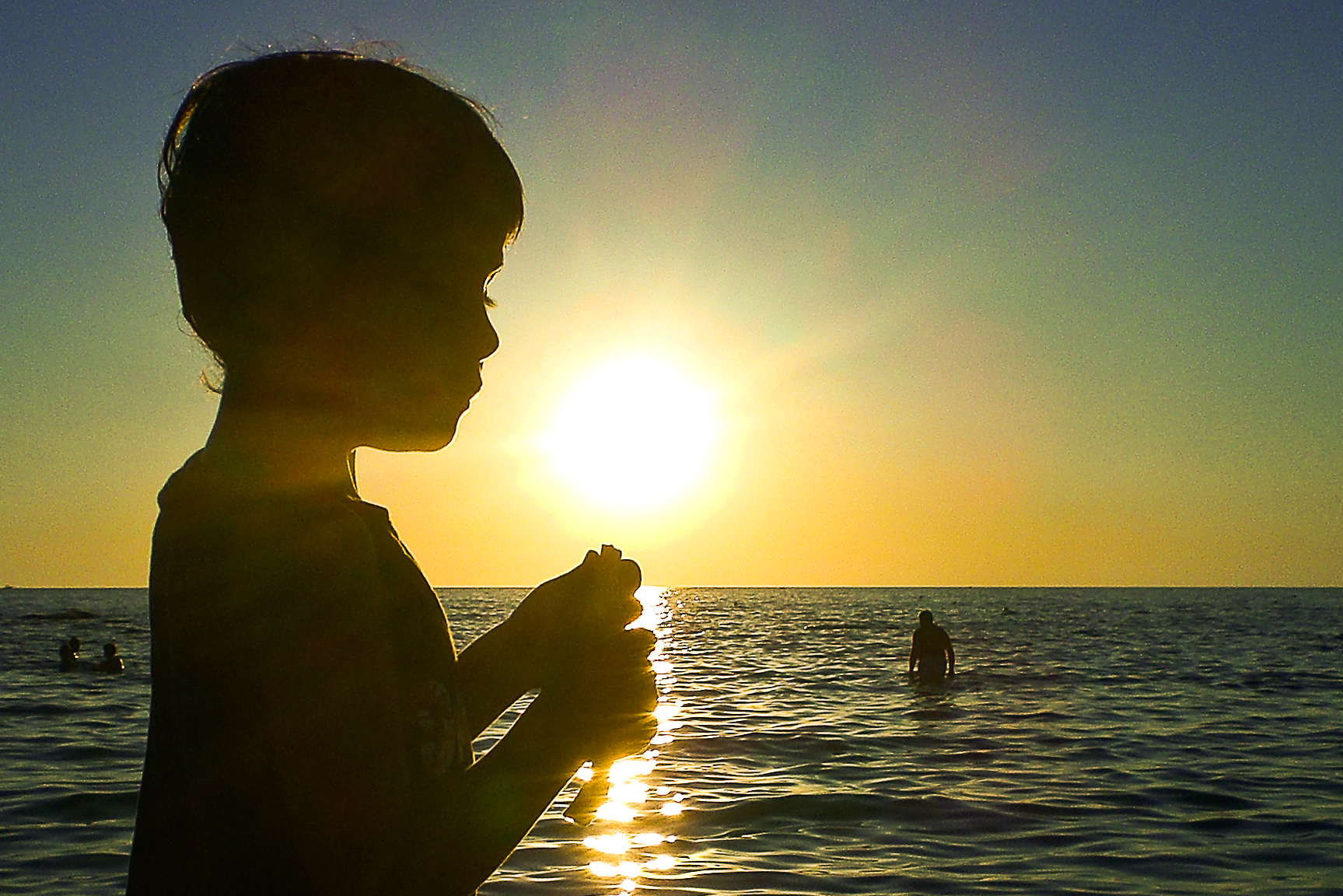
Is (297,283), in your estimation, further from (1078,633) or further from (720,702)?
(1078,633)

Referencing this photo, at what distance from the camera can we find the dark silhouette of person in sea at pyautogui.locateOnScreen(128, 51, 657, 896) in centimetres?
123

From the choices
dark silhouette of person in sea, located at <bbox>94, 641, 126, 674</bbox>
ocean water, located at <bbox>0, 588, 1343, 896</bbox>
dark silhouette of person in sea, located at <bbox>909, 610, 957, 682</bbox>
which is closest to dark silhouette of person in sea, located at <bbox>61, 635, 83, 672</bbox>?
dark silhouette of person in sea, located at <bbox>94, 641, 126, 674</bbox>

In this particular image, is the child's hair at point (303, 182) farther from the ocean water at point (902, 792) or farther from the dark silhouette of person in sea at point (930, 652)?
the dark silhouette of person in sea at point (930, 652)

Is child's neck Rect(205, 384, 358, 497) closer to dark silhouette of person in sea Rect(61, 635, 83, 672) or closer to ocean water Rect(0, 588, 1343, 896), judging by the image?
ocean water Rect(0, 588, 1343, 896)

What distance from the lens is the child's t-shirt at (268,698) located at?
A: 47.8 inches

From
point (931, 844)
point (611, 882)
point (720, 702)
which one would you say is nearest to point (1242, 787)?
point (931, 844)

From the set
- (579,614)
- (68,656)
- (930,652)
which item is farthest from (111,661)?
(579,614)

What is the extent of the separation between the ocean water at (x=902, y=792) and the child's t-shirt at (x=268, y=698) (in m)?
6.41

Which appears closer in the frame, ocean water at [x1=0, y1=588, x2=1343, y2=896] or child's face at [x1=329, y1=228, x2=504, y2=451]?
child's face at [x1=329, y1=228, x2=504, y2=451]

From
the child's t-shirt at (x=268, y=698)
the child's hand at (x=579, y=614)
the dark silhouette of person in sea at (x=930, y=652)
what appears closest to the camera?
the child's t-shirt at (x=268, y=698)

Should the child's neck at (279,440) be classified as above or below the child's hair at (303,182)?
below

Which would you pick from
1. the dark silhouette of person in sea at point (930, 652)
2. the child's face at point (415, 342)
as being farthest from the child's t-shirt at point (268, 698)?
the dark silhouette of person in sea at point (930, 652)

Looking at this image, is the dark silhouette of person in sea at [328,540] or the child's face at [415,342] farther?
the child's face at [415,342]

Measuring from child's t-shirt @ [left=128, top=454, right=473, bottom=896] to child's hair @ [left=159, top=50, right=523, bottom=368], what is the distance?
25 cm
